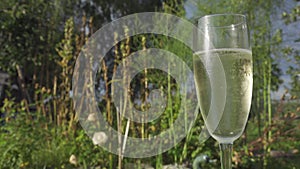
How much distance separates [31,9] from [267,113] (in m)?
4.00

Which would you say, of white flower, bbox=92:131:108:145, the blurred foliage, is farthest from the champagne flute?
white flower, bbox=92:131:108:145

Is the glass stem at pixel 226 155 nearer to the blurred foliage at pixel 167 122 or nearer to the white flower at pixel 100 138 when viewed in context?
the blurred foliage at pixel 167 122

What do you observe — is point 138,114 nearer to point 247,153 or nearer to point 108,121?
point 108,121

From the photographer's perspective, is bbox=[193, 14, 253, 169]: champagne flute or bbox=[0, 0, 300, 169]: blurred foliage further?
bbox=[0, 0, 300, 169]: blurred foliage

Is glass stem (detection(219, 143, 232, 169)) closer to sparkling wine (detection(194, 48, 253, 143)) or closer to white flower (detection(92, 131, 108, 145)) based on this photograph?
sparkling wine (detection(194, 48, 253, 143))

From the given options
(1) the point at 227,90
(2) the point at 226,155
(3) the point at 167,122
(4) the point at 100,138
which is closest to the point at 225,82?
(1) the point at 227,90

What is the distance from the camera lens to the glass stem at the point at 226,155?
2.55ft

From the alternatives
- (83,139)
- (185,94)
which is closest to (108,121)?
(83,139)

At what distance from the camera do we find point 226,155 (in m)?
0.79

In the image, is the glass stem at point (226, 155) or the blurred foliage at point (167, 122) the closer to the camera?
the glass stem at point (226, 155)

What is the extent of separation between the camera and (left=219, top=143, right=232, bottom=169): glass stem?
30.5 inches

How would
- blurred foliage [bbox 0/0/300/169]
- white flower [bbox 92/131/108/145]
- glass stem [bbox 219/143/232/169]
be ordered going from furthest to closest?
1. blurred foliage [bbox 0/0/300/169]
2. white flower [bbox 92/131/108/145]
3. glass stem [bbox 219/143/232/169]

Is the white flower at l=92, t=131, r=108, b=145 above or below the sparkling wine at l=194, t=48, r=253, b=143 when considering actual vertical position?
below

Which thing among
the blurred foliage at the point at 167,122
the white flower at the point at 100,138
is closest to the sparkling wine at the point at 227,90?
the blurred foliage at the point at 167,122
